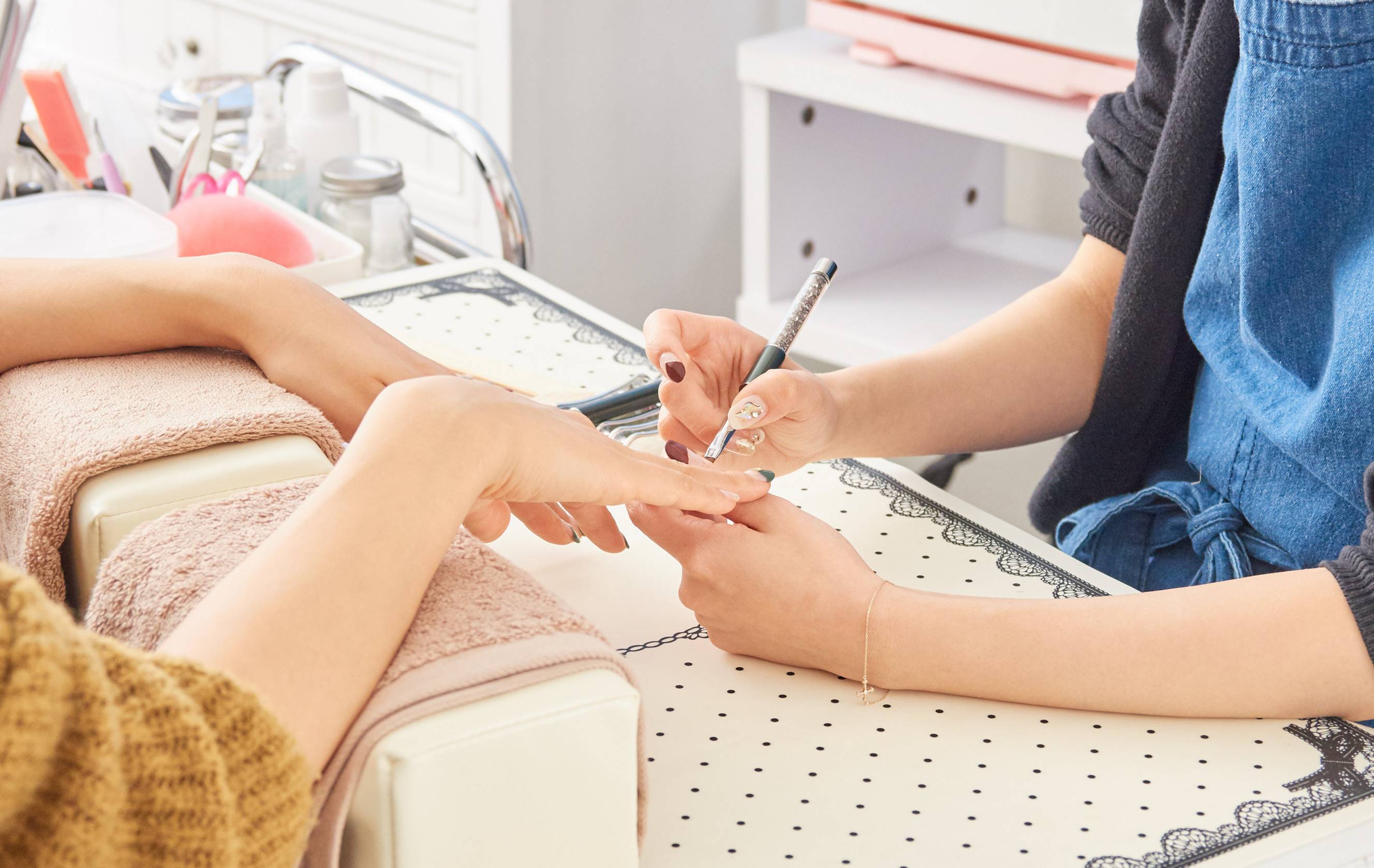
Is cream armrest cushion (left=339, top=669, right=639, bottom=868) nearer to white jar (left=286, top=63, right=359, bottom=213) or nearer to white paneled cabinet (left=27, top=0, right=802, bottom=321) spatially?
white jar (left=286, top=63, right=359, bottom=213)

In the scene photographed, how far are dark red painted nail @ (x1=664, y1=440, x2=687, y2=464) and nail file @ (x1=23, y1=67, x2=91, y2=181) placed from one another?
0.76 m

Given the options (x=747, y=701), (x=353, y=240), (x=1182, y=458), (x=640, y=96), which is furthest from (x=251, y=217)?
(x=640, y=96)

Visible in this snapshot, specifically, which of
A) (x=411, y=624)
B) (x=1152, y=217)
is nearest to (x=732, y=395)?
(x=1152, y=217)

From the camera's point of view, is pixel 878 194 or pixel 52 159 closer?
pixel 52 159

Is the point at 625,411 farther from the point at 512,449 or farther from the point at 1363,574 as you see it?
the point at 1363,574

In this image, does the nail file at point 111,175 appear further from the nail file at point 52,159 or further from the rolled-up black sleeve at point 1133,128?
the rolled-up black sleeve at point 1133,128

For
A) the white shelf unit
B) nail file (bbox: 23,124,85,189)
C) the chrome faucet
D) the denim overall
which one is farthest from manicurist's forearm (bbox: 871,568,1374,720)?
nail file (bbox: 23,124,85,189)

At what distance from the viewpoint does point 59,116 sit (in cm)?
118

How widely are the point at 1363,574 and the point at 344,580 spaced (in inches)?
19.1

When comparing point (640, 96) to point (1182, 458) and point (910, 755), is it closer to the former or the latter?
point (1182, 458)

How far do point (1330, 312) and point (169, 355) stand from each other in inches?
25.4

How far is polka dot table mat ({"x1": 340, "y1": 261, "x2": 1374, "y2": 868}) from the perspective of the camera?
0.52 meters

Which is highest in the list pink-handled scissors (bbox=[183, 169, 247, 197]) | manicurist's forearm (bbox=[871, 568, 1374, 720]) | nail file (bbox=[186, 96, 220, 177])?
nail file (bbox=[186, 96, 220, 177])

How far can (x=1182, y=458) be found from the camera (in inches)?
35.7
